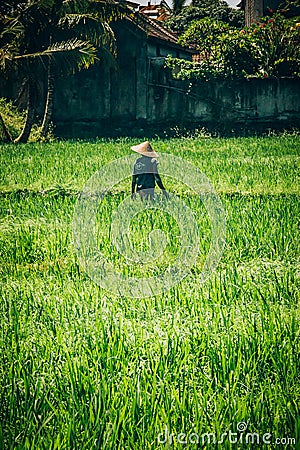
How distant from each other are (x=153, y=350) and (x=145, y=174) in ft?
11.9

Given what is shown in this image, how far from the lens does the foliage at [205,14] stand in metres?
28.2

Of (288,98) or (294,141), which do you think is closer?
(294,141)

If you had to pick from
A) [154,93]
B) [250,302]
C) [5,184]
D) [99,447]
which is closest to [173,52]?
[154,93]

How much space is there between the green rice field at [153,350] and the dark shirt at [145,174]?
2.87 feet

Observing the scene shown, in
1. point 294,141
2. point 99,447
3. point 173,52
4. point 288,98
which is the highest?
point 173,52

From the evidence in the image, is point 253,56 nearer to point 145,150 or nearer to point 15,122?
point 15,122

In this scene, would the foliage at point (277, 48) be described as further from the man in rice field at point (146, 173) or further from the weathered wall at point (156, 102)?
the man in rice field at point (146, 173)

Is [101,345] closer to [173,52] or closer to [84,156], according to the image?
[84,156]

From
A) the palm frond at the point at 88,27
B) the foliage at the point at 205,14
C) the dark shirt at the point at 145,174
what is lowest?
the dark shirt at the point at 145,174

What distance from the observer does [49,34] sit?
48.4ft

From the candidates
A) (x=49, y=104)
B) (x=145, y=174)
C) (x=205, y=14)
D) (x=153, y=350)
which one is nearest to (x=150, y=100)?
(x=49, y=104)

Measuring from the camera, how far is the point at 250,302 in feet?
10.8

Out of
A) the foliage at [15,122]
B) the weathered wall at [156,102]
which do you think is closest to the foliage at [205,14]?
the weathered wall at [156,102]

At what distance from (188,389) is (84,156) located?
27.6 ft
